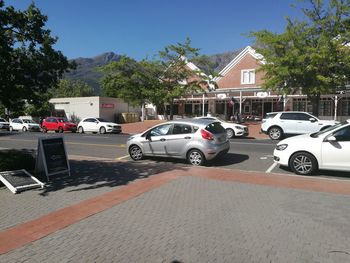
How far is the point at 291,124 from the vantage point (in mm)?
19812

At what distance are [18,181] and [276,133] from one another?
49.8ft

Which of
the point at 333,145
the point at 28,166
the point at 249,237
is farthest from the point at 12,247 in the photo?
the point at 333,145

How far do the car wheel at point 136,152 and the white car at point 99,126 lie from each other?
1768 cm

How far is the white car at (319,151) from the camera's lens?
9.36 m

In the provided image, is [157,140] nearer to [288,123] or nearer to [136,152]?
[136,152]

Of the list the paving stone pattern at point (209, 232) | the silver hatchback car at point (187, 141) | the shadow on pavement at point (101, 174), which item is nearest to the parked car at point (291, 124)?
the silver hatchback car at point (187, 141)

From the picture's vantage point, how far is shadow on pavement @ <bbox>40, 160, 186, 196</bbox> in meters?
8.69

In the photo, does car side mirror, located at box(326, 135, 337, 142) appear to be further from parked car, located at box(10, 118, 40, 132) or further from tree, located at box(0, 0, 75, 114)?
parked car, located at box(10, 118, 40, 132)

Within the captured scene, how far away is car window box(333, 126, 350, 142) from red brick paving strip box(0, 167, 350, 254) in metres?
1.16

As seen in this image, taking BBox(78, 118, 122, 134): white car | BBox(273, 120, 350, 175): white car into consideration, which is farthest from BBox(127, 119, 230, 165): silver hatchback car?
BBox(78, 118, 122, 134): white car

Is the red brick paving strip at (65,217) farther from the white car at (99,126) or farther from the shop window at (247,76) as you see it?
the shop window at (247,76)

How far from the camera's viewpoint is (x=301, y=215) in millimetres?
6180

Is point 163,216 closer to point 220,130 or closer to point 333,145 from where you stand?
point 333,145

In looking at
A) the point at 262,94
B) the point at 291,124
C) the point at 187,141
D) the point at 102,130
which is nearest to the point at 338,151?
the point at 187,141
